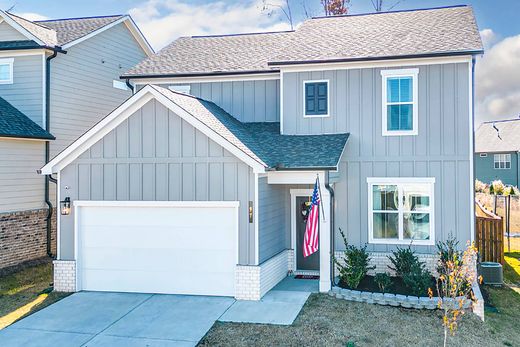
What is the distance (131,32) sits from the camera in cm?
1981

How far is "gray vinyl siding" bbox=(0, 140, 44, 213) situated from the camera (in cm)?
1341

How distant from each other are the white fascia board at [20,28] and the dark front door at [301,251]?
30.9 ft

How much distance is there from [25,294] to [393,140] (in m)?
9.59

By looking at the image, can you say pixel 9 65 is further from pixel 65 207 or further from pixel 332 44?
pixel 332 44

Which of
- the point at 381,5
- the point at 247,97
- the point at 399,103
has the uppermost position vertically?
the point at 381,5

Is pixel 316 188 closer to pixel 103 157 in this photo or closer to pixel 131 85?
pixel 103 157

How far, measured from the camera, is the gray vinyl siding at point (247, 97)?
538 inches

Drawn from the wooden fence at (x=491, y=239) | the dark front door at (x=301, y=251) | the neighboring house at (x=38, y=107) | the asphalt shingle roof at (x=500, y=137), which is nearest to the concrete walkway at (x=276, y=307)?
the dark front door at (x=301, y=251)

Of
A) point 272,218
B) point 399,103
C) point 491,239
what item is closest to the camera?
point 272,218

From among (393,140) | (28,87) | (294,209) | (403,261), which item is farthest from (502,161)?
(28,87)

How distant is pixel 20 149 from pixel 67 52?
3.91m

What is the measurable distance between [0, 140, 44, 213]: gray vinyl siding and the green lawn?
6.49 ft

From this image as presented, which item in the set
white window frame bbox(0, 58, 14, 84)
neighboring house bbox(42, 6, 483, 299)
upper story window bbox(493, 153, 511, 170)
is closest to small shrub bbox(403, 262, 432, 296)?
neighboring house bbox(42, 6, 483, 299)

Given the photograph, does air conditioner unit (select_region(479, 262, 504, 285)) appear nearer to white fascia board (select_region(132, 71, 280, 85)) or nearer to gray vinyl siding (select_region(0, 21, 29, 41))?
white fascia board (select_region(132, 71, 280, 85))
